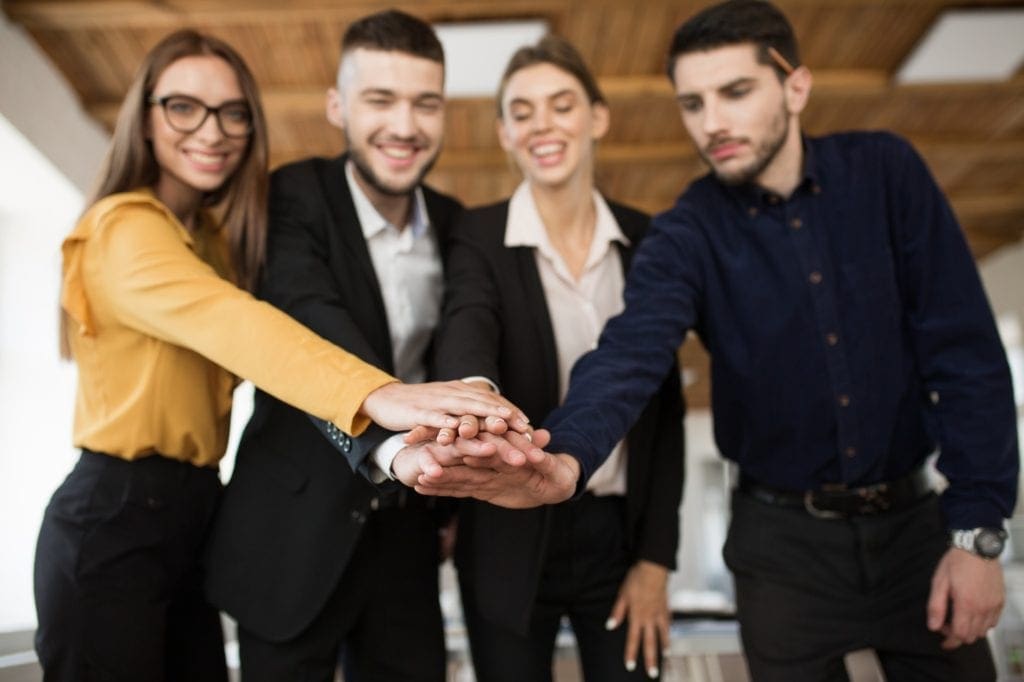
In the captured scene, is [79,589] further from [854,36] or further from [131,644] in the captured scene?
[854,36]

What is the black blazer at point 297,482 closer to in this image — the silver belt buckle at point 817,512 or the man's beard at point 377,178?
the man's beard at point 377,178

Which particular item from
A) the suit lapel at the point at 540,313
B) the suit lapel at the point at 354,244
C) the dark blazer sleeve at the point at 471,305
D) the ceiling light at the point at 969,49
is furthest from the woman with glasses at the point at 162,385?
the ceiling light at the point at 969,49

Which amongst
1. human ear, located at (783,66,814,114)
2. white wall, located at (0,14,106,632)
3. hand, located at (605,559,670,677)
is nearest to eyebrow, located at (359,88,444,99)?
human ear, located at (783,66,814,114)

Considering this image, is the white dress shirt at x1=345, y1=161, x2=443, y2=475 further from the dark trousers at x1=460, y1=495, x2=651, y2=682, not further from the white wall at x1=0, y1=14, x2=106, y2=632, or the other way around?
the white wall at x1=0, y1=14, x2=106, y2=632

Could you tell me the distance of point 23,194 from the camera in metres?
5.22

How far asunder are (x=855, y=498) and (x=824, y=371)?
9.8 inches

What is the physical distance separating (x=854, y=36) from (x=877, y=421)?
4.56 metres

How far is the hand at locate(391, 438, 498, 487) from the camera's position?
4.14ft

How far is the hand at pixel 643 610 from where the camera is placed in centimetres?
185

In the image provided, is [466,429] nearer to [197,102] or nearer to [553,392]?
[553,392]

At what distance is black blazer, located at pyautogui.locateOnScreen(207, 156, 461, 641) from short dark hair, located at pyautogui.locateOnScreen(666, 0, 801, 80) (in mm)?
816

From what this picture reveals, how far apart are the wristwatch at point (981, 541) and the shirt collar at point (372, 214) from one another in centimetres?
124

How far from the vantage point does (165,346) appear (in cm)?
164

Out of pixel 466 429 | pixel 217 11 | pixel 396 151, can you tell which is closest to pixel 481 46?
pixel 217 11
